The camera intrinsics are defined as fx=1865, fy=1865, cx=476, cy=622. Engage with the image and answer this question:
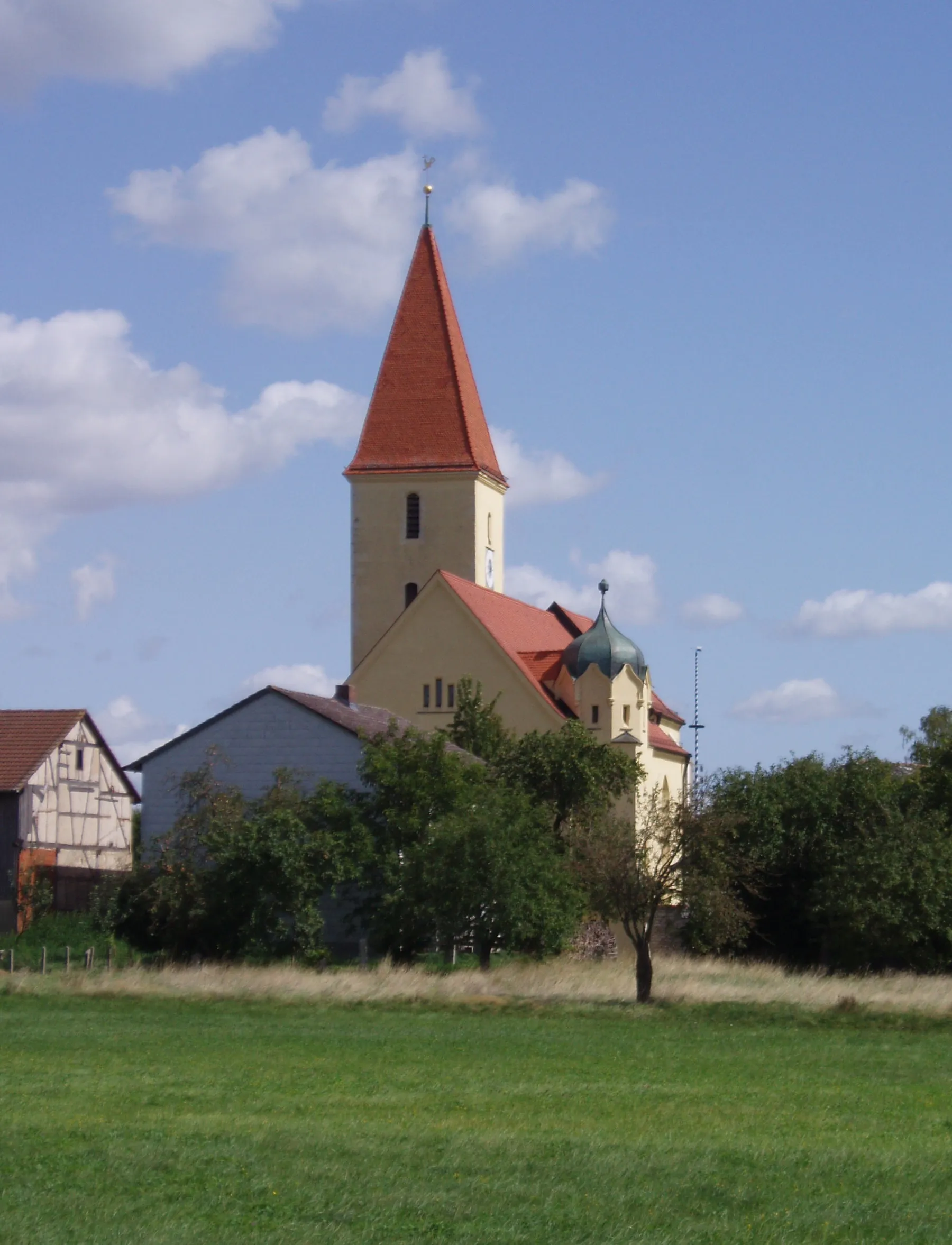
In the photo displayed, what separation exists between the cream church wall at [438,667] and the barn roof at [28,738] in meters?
11.2

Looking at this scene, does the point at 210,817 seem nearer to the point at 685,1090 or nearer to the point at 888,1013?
the point at 888,1013

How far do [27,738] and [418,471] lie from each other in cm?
2275

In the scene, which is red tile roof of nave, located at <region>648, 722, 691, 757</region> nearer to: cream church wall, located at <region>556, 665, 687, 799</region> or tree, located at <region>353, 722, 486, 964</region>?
cream church wall, located at <region>556, 665, 687, 799</region>

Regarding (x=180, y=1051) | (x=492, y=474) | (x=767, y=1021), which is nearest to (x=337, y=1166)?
(x=180, y=1051)

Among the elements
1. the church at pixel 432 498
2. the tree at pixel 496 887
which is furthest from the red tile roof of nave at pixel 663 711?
the tree at pixel 496 887

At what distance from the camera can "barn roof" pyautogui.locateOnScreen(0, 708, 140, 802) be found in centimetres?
4647

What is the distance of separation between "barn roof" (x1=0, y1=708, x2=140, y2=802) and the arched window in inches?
754

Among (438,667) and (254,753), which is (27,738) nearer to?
(254,753)

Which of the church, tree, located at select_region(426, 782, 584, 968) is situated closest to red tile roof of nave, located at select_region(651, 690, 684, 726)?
the church

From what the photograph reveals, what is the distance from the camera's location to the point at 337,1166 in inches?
558

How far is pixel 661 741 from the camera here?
2571 inches

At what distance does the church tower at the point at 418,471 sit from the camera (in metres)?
66.6

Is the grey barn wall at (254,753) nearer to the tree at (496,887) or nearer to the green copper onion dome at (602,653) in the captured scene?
the tree at (496,887)

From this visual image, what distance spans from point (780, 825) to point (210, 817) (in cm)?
1576
